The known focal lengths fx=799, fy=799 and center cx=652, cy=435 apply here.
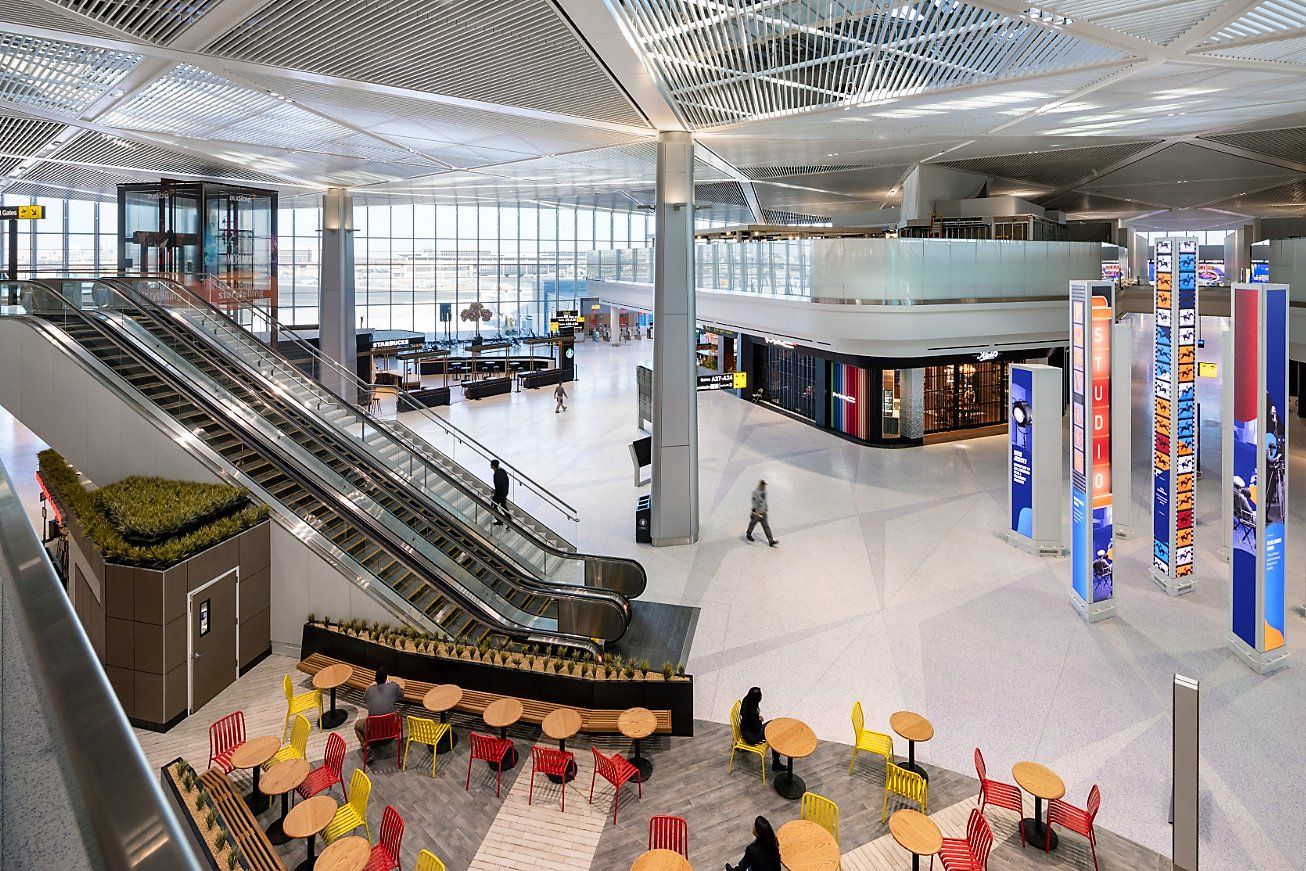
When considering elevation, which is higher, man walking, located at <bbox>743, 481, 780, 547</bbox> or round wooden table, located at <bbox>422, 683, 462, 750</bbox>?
man walking, located at <bbox>743, 481, 780, 547</bbox>

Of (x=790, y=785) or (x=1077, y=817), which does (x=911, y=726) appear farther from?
(x=1077, y=817)

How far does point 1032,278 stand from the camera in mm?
20812

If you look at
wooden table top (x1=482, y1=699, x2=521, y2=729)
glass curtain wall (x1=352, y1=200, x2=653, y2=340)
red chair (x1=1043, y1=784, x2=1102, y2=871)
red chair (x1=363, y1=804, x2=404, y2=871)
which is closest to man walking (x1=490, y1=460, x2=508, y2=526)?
wooden table top (x1=482, y1=699, x2=521, y2=729)

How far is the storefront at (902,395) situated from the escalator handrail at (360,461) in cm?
1179

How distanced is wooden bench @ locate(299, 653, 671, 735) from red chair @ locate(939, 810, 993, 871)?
9.61 ft

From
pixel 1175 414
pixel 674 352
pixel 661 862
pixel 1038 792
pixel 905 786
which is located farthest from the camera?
pixel 674 352

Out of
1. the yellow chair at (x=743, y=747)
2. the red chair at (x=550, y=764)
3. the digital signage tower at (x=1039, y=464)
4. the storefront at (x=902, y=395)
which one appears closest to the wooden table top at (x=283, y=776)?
the red chair at (x=550, y=764)

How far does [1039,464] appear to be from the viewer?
13406mm

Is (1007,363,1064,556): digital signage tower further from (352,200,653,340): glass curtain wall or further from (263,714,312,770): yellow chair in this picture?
(352,200,653,340): glass curtain wall

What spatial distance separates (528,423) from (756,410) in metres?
8.40

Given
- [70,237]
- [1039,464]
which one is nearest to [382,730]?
[1039,464]

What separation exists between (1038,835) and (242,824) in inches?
262

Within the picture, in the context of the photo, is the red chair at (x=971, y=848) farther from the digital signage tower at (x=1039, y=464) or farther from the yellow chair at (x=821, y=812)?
the digital signage tower at (x=1039, y=464)

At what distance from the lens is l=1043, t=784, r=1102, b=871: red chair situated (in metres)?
6.28
